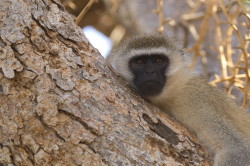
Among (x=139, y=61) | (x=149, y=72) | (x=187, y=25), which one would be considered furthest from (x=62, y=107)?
(x=187, y=25)

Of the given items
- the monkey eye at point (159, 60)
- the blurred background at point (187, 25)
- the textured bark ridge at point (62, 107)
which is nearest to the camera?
the textured bark ridge at point (62, 107)

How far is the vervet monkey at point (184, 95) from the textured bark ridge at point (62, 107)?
376mm

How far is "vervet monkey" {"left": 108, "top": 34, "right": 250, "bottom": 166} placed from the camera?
269 cm

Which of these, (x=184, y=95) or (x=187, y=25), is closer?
(x=184, y=95)

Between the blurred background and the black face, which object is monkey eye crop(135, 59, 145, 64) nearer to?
the black face

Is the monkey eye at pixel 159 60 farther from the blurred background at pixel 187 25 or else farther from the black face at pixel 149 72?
the blurred background at pixel 187 25

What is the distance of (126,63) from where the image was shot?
314 cm

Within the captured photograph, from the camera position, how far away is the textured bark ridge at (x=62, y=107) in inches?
79.8

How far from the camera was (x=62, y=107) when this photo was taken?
2068 mm

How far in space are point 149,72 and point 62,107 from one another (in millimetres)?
990

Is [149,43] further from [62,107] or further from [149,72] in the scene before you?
[62,107]

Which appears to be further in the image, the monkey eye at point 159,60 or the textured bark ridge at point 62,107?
the monkey eye at point 159,60

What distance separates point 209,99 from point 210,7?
89 cm

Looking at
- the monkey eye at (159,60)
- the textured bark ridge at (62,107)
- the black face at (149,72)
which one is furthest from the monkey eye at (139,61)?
the textured bark ridge at (62,107)
